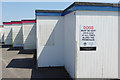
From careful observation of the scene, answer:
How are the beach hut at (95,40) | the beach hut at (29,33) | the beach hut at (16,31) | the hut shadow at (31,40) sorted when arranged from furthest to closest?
the beach hut at (16,31) < the hut shadow at (31,40) < the beach hut at (29,33) < the beach hut at (95,40)

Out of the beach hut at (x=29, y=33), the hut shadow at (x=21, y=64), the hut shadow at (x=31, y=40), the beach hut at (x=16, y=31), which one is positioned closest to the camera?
the hut shadow at (x=21, y=64)

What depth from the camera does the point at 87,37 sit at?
634 centimetres

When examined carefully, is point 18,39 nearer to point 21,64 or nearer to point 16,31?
point 16,31

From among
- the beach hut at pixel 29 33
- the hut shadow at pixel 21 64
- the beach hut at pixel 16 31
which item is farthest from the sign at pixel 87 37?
the beach hut at pixel 16 31

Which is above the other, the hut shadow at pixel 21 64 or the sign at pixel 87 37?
the sign at pixel 87 37

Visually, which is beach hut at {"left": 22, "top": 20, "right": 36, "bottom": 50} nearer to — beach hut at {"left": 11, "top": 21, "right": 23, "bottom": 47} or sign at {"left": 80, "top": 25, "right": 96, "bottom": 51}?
beach hut at {"left": 11, "top": 21, "right": 23, "bottom": 47}

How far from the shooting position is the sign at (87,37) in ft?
20.8

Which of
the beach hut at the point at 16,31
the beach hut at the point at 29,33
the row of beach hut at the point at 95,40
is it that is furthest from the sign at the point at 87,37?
the beach hut at the point at 16,31

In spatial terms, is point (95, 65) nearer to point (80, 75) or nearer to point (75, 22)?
point (80, 75)

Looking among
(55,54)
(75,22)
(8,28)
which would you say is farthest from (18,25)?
(75,22)

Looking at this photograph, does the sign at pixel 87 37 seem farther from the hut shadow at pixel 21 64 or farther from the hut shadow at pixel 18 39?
the hut shadow at pixel 18 39

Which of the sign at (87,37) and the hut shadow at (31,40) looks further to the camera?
the hut shadow at (31,40)

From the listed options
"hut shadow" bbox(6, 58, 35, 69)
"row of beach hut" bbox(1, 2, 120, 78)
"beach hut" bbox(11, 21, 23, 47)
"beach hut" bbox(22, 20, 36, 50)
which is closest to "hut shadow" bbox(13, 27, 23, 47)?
"beach hut" bbox(11, 21, 23, 47)

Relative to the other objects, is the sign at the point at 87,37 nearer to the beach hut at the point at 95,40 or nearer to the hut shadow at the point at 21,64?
the beach hut at the point at 95,40
